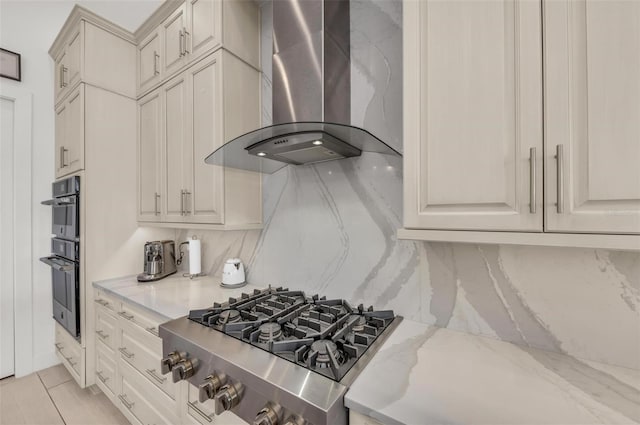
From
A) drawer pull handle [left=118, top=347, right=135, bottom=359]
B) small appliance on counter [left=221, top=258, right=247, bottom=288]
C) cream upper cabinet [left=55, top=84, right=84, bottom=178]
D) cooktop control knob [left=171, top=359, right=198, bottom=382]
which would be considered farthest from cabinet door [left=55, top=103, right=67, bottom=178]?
cooktop control knob [left=171, top=359, right=198, bottom=382]

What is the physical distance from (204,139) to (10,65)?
2.06 m

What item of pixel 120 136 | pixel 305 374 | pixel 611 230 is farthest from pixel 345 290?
pixel 120 136

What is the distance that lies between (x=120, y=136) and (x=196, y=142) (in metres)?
0.87

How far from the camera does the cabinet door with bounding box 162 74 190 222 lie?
1818 mm

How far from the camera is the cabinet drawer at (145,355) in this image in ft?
4.50

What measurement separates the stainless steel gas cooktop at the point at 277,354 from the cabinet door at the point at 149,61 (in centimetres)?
179

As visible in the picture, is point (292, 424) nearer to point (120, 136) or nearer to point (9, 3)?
point (120, 136)

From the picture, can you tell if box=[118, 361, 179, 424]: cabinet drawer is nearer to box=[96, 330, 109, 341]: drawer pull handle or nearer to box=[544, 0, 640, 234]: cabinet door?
box=[96, 330, 109, 341]: drawer pull handle

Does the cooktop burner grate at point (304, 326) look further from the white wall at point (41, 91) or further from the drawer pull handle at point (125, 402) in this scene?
the white wall at point (41, 91)

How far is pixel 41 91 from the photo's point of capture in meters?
2.43

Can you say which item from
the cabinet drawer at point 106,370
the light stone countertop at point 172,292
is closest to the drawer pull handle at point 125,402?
→ the cabinet drawer at point 106,370

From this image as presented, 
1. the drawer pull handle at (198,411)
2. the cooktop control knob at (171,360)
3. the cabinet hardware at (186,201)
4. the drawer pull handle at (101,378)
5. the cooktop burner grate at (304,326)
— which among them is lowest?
the drawer pull handle at (101,378)

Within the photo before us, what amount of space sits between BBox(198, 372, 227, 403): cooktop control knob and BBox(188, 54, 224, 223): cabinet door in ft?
2.91

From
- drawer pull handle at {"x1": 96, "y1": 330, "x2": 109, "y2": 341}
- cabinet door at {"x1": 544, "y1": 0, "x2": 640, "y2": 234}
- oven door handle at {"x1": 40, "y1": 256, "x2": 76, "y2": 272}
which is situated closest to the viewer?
cabinet door at {"x1": 544, "y1": 0, "x2": 640, "y2": 234}
